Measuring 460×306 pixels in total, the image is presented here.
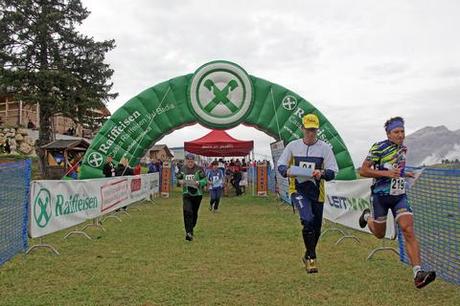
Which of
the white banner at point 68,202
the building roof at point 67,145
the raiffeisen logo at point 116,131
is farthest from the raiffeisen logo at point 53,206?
the building roof at point 67,145

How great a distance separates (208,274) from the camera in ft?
19.0

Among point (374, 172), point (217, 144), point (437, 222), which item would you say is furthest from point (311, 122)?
point (217, 144)

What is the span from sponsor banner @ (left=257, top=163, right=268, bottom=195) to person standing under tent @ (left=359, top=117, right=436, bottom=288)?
16324 millimetres

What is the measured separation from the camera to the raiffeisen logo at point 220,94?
15.7m

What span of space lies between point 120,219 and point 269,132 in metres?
6.10

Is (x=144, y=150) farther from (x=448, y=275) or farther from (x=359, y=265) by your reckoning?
(x=448, y=275)

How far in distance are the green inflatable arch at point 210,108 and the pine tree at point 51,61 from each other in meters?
13.4

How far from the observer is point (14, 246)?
22.8 feet

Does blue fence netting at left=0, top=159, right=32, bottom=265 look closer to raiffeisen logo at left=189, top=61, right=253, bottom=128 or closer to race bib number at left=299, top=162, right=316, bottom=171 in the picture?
race bib number at left=299, top=162, right=316, bottom=171

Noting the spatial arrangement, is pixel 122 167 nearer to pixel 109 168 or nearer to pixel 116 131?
pixel 109 168

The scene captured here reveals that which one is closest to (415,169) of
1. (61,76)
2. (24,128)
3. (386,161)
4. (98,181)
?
(386,161)

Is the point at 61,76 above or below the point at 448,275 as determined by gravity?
above

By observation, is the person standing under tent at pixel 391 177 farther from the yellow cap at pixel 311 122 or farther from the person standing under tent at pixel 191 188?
the person standing under tent at pixel 191 188

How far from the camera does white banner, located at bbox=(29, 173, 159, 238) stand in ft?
23.4
